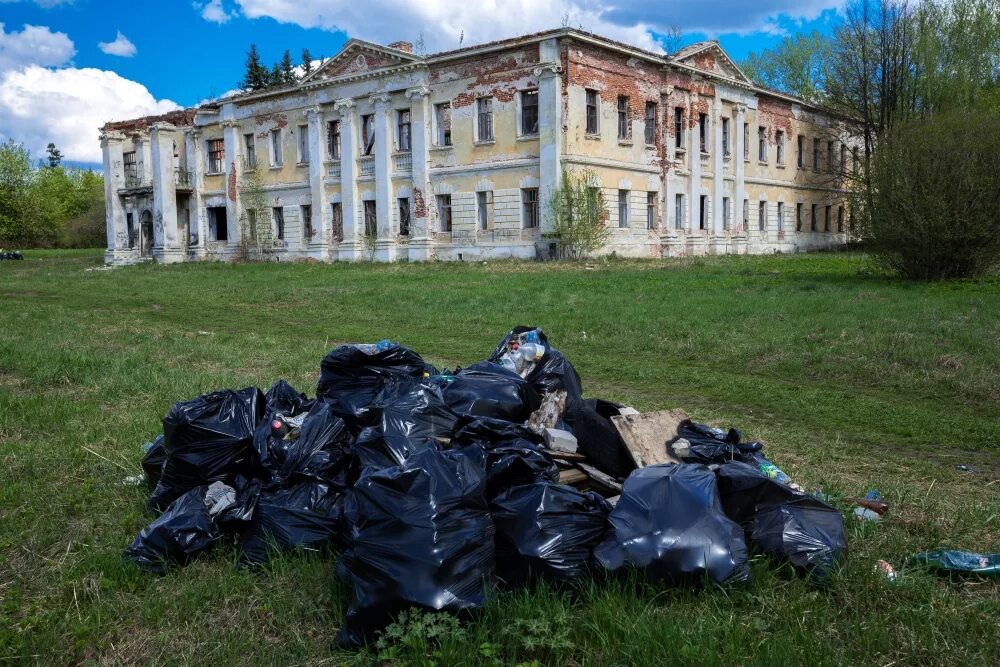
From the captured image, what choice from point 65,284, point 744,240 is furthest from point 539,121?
point 65,284

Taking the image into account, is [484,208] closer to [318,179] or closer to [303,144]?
[318,179]

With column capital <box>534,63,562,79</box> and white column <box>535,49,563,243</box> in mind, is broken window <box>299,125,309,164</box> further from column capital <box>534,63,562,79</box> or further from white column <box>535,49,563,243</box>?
column capital <box>534,63,562,79</box>

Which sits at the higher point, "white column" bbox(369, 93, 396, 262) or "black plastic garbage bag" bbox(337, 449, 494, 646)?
"white column" bbox(369, 93, 396, 262)

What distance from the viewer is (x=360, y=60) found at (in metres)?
32.8

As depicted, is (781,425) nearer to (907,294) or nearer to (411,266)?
(907,294)

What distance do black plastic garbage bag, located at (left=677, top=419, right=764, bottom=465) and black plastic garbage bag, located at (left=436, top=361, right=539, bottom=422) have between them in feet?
3.19

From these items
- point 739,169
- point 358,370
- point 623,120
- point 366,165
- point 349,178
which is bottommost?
point 358,370

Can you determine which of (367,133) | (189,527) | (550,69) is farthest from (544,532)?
(367,133)

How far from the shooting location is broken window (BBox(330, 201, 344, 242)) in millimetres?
34938

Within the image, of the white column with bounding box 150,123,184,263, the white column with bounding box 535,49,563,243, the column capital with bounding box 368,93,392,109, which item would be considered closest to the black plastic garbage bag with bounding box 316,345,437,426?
the white column with bounding box 535,49,563,243

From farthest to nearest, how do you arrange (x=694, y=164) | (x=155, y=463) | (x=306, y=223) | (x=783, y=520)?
(x=306, y=223) < (x=694, y=164) < (x=155, y=463) < (x=783, y=520)

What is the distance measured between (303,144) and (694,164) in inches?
690

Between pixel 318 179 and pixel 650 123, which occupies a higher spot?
pixel 650 123

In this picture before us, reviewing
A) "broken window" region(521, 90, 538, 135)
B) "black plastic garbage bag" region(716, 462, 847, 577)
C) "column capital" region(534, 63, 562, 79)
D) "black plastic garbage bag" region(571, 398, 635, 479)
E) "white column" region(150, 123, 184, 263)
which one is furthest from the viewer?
"white column" region(150, 123, 184, 263)
